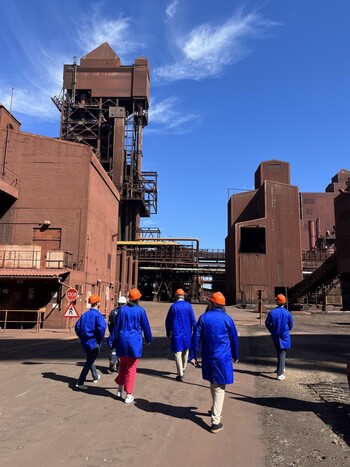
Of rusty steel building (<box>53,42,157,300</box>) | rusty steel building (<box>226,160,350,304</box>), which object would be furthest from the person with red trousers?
rusty steel building (<box>53,42,157,300</box>)

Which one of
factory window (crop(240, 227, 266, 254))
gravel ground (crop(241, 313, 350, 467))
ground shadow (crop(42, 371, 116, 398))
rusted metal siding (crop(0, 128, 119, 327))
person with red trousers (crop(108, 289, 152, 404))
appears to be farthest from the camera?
factory window (crop(240, 227, 266, 254))

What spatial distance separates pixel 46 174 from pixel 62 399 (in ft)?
70.2

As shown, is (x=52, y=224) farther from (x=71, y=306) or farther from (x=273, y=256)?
(x=273, y=256)

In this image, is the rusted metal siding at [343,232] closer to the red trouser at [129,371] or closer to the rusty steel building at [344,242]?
the rusty steel building at [344,242]

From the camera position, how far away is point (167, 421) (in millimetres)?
5438

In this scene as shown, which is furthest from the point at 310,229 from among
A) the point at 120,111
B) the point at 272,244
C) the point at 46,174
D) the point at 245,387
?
the point at 245,387

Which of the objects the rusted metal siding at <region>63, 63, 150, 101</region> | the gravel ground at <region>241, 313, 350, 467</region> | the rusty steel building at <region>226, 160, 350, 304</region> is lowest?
the gravel ground at <region>241, 313, 350, 467</region>

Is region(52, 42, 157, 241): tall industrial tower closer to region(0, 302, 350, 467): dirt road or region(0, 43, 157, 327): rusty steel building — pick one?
region(0, 43, 157, 327): rusty steel building

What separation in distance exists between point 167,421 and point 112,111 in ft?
179

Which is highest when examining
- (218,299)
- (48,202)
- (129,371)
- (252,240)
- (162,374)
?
(252,240)

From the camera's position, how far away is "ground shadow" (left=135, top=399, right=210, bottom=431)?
5.56m

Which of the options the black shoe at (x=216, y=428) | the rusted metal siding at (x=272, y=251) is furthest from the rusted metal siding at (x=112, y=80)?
the black shoe at (x=216, y=428)

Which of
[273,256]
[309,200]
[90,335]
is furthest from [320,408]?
[309,200]

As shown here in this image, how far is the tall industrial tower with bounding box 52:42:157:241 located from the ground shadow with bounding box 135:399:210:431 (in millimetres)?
49554
